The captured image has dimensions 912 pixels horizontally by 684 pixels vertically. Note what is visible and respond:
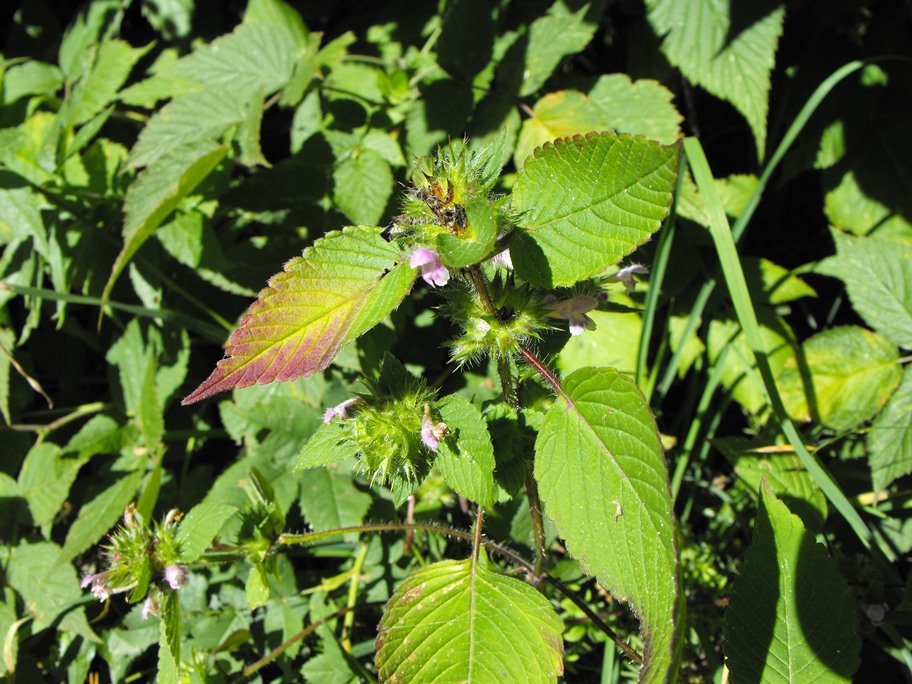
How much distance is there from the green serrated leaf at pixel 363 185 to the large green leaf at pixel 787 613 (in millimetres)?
1036

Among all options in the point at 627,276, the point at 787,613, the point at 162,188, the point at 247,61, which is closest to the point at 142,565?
the point at 162,188

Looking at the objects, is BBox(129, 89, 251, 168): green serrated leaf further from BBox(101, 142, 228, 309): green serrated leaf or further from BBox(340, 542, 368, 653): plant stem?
BBox(340, 542, 368, 653): plant stem

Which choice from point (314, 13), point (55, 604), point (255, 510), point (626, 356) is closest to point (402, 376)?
point (255, 510)

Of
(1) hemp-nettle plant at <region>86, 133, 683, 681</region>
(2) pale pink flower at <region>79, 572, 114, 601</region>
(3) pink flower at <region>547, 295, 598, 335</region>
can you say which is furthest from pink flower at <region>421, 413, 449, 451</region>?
(2) pale pink flower at <region>79, 572, 114, 601</region>

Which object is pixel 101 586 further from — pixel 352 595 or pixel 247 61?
pixel 247 61

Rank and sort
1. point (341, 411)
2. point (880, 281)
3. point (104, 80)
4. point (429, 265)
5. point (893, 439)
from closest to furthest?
point (429, 265), point (341, 411), point (893, 439), point (880, 281), point (104, 80)

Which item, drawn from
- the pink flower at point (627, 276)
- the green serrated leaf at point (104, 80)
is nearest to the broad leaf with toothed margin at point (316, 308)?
the pink flower at point (627, 276)

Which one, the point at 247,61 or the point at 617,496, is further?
the point at 247,61

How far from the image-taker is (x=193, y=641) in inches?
68.3

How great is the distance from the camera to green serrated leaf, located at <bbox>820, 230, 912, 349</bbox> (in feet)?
5.51

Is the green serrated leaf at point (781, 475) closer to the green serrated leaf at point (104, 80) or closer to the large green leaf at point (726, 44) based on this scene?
the large green leaf at point (726, 44)

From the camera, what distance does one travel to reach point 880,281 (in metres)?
1.71

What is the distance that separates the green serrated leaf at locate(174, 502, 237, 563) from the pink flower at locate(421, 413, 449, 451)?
1.71ft

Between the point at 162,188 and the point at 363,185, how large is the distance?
489 mm
